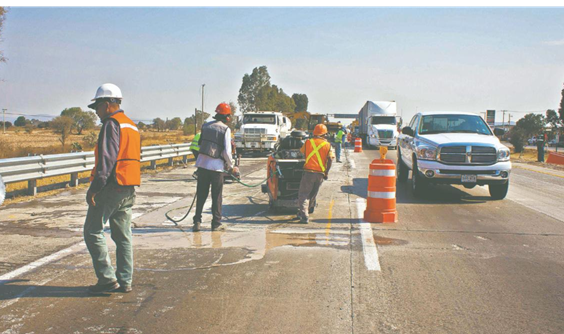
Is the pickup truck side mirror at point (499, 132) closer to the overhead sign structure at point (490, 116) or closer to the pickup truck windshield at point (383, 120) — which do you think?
the pickup truck windshield at point (383, 120)

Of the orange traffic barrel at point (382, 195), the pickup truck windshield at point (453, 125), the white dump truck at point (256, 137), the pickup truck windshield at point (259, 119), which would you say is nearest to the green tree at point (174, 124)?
the pickup truck windshield at point (259, 119)

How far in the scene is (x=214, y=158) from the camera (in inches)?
315

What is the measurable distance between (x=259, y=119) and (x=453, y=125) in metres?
17.8

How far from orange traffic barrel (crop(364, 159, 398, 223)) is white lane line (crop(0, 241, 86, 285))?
4.77 m

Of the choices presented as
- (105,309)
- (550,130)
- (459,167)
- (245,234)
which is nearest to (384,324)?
(105,309)

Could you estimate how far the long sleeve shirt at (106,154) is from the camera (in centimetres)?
478

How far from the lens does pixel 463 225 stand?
8891mm

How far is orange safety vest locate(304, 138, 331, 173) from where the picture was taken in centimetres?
880

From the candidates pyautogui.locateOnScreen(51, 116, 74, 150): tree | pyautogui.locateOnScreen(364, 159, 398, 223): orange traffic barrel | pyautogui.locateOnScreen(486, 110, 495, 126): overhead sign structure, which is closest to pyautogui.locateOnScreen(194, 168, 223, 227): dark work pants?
pyautogui.locateOnScreen(364, 159, 398, 223): orange traffic barrel

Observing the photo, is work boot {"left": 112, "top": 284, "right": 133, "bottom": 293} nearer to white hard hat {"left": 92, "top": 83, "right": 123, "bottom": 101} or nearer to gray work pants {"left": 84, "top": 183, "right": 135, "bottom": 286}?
gray work pants {"left": 84, "top": 183, "right": 135, "bottom": 286}

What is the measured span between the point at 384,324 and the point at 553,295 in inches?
81.0

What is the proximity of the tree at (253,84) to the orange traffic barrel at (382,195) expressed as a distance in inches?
2946

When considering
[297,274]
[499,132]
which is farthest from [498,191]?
[297,274]

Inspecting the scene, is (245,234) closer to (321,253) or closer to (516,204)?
(321,253)
